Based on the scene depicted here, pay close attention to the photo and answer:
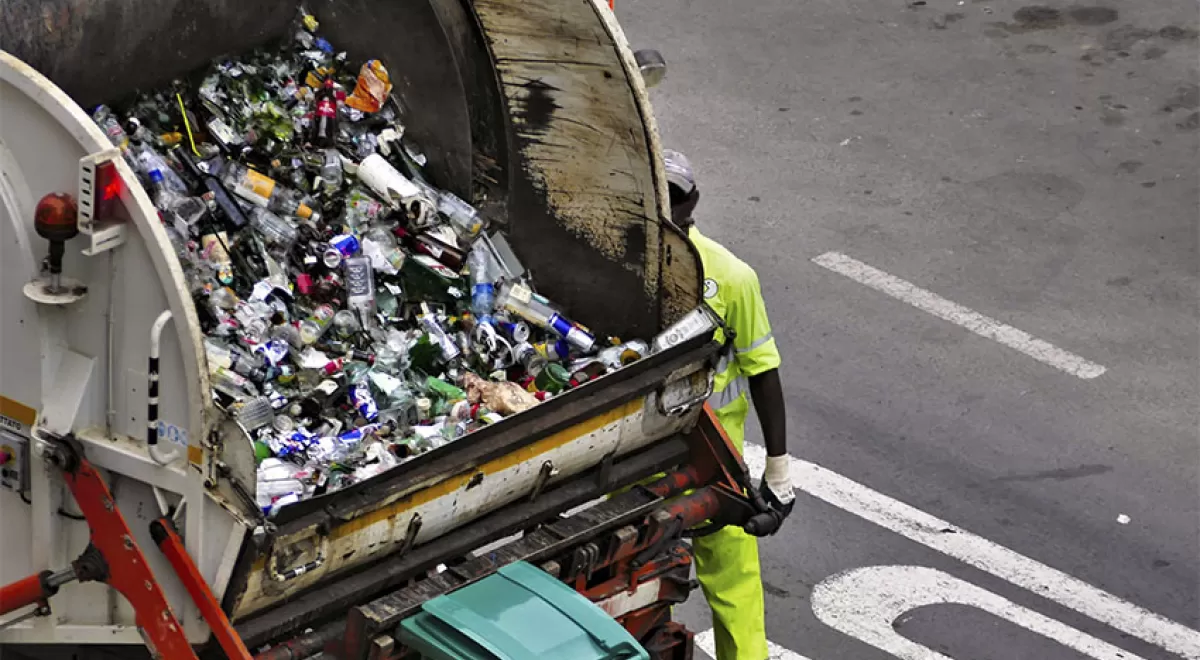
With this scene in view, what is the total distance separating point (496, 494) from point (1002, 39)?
24.7 ft

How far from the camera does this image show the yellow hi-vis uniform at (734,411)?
559cm

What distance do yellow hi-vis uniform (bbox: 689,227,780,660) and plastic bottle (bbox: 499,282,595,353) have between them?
41 cm

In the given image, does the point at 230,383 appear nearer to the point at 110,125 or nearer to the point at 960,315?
the point at 110,125

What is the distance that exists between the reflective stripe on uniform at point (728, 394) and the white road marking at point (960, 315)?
2.75 m

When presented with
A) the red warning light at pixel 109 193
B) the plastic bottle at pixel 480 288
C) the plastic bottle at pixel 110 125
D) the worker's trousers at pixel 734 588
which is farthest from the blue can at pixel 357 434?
the worker's trousers at pixel 734 588

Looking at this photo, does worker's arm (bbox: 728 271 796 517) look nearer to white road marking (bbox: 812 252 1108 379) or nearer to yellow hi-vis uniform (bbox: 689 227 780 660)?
yellow hi-vis uniform (bbox: 689 227 780 660)

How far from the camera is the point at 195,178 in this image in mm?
5371

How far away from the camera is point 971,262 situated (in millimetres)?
8898

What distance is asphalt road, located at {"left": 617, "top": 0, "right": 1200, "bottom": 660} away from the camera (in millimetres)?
6809

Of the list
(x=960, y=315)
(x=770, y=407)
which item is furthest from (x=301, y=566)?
(x=960, y=315)

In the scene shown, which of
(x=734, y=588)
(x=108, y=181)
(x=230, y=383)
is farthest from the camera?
(x=734, y=588)

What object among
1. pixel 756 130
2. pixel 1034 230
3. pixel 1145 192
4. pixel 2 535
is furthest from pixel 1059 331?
pixel 2 535

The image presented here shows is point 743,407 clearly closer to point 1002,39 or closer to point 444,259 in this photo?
point 444,259

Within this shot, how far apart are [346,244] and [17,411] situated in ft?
4.63
